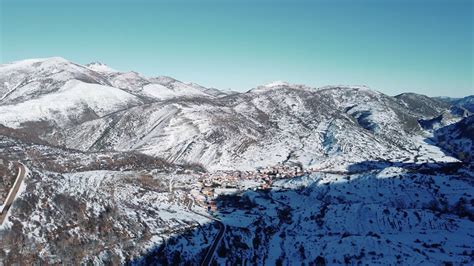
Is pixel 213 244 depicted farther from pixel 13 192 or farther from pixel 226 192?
pixel 226 192

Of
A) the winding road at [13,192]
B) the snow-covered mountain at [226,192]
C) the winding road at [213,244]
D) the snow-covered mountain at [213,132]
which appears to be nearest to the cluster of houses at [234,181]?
the snow-covered mountain at [226,192]

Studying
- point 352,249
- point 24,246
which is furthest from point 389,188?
point 24,246

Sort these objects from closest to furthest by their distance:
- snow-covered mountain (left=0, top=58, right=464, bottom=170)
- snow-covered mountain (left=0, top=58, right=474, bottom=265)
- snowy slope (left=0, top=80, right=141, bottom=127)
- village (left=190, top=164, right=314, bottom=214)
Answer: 1. snow-covered mountain (left=0, top=58, right=474, bottom=265)
2. village (left=190, top=164, right=314, bottom=214)
3. snow-covered mountain (left=0, top=58, right=464, bottom=170)
4. snowy slope (left=0, top=80, right=141, bottom=127)

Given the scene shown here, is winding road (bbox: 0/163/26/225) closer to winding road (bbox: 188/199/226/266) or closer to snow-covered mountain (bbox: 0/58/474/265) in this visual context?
snow-covered mountain (bbox: 0/58/474/265)

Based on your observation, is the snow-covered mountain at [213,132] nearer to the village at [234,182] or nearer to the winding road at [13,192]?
the village at [234,182]

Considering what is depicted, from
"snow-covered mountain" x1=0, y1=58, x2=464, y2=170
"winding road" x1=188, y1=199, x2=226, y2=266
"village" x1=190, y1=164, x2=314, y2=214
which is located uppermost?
"snow-covered mountain" x1=0, y1=58, x2=464, y2=170

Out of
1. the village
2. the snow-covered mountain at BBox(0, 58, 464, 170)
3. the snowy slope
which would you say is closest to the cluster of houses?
the village
